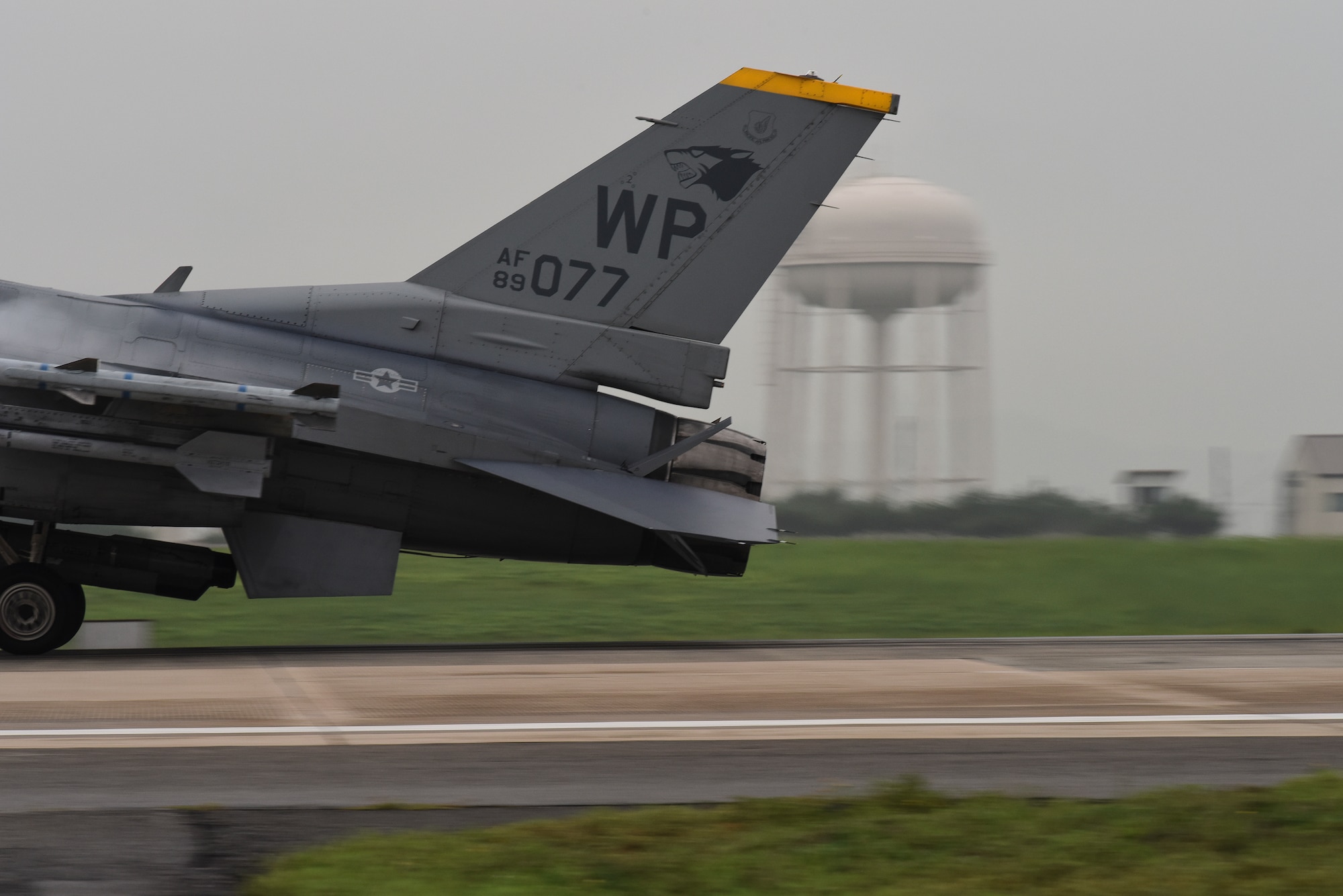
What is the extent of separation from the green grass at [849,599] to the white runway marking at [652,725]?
8490 mm

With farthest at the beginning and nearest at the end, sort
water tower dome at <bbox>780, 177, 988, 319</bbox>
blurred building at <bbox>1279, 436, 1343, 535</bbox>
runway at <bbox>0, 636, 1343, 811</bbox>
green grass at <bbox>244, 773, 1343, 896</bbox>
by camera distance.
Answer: water tower dome at <bbox>780, 177, 988, 319</bbox> → blurred building at <bbox>1279, 436, 1343, 535</bbox> → runway at <bbox>0, 636, 1343, 811</bbox> → green grass at <bbox>244, 773, 1343, 896</bbox>

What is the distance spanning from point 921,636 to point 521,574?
6703 mm

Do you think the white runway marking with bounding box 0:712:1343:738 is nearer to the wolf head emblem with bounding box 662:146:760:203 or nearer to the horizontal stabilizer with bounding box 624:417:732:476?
the horizontal stabilizer with bounding box 624:417:732:476

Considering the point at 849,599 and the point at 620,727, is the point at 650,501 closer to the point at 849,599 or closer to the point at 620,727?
the point at 620,727

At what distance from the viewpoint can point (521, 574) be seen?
820 inches

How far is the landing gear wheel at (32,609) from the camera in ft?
35.9

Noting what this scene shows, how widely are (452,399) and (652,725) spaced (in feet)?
17.2

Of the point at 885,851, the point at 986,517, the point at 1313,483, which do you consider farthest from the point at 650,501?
the point at 1313,483

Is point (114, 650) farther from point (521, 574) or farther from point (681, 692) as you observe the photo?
point (521, 574)

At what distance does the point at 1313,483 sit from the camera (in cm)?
4534

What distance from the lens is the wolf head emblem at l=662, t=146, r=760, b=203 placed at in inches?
493

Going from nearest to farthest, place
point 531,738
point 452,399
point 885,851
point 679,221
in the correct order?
point 885,851
point 531,738
point 452,399
point 679,221

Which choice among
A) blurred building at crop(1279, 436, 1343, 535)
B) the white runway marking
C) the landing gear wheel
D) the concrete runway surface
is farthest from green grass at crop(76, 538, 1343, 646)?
blurred building at crop(1279, 436, 1343, 535)

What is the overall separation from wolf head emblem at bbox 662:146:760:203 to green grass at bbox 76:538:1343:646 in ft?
19.9
